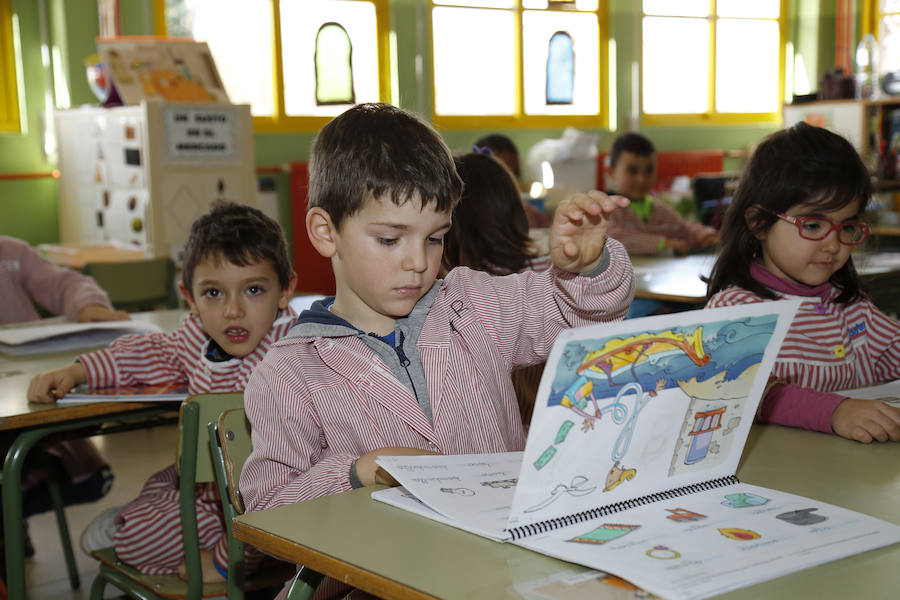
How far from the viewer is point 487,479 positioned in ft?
3.49

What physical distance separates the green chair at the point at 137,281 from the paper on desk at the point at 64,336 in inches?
30.6

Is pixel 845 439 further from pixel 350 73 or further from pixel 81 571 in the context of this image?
pixel 350 73

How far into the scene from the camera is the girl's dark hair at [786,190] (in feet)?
5.76

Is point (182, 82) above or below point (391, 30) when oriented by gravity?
below

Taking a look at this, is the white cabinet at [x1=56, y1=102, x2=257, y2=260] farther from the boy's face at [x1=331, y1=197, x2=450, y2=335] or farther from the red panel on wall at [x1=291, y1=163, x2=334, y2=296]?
the boy's face at [x1=331, y1=197, x2=450, y2=335]

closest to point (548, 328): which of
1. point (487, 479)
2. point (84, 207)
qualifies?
point (487, 479)

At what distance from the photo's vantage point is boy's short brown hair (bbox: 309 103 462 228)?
1.28 meters

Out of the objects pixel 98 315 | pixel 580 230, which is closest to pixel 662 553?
pixel 580 230

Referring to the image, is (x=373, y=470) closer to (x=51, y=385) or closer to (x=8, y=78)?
(x=51, y=385)

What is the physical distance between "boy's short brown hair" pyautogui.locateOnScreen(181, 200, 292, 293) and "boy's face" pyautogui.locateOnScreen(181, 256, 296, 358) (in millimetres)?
15

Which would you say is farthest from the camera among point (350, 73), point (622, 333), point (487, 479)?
point (350, 73)

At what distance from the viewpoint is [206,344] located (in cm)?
207

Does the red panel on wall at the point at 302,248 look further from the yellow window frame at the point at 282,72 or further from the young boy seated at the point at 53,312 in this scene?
the young boy seated at the point at 53,312

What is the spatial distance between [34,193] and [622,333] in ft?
16.3
